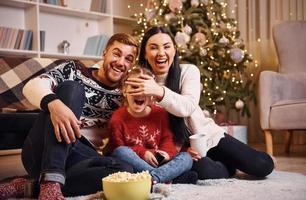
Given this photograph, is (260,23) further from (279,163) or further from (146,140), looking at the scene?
(146,140)

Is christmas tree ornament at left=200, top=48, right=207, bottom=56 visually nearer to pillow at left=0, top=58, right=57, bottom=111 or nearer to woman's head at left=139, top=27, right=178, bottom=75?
pillow at left=0, top=58, right=57, bottom=111

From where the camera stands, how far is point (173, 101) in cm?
143

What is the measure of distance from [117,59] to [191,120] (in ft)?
1.29

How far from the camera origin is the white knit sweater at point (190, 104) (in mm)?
1434

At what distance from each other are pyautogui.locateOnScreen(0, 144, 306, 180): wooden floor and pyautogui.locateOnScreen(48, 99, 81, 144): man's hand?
0.90 metres

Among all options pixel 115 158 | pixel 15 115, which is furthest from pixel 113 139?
pixel 15 115

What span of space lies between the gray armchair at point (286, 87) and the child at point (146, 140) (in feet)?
3.60

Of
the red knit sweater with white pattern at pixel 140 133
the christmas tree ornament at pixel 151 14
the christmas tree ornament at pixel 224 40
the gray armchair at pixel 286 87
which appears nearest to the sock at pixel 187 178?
the red knit sweater with white pattern at pixel 140 133

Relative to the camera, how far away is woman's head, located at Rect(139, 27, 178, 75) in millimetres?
1571

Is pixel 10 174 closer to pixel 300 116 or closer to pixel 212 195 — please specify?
pixel 212 195

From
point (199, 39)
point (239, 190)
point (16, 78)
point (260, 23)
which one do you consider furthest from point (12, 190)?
point (260, 23)

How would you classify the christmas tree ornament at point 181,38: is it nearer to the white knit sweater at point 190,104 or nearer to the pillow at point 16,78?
the pillow at point 16,78

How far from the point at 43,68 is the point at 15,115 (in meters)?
0.54

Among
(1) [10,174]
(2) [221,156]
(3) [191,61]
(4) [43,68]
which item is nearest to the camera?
(2) [221,156]
